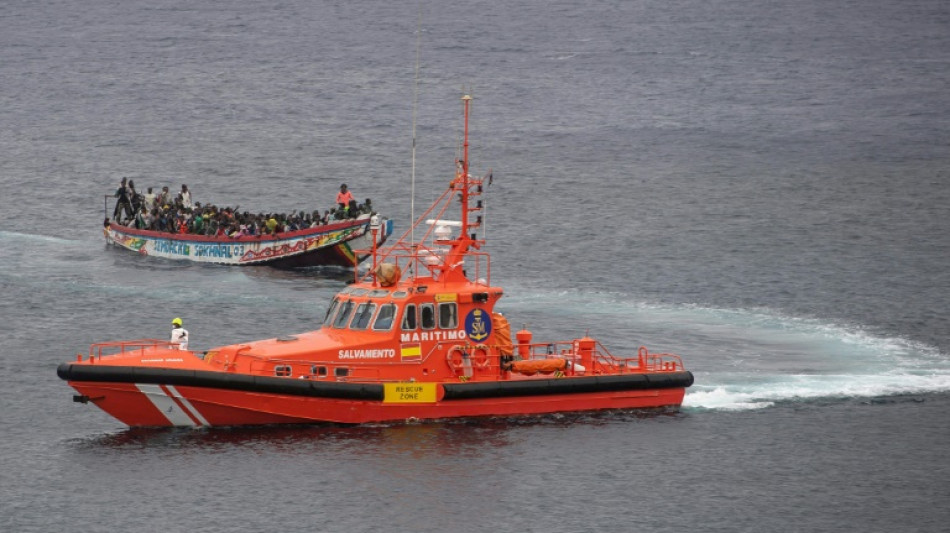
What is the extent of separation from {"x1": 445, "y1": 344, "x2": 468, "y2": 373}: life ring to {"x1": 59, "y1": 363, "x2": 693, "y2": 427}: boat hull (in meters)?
0.68

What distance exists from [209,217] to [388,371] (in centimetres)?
2983

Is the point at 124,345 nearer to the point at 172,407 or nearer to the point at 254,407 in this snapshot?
the point at 172,407

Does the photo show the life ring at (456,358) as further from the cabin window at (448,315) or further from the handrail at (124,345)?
the handrail at (124,345)

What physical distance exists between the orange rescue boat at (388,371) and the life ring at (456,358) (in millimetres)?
27

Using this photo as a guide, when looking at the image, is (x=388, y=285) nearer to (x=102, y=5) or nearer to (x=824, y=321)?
(x=824, y=321)

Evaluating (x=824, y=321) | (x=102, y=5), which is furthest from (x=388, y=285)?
(x=102, y=5)

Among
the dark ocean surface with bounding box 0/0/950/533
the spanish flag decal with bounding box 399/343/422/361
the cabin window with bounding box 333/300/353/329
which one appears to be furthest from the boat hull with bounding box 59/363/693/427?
the cabin window with bounding box 333/300/353/329

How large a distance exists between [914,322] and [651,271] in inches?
493

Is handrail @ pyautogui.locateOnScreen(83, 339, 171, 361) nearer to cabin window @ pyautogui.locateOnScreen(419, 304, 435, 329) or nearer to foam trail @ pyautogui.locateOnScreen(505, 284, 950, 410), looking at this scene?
cabin window @ pyautogui.locateOnScreen(419, 304, 435, 329)

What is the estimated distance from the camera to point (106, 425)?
47.0 m

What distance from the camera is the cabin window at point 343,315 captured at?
46.2 meters

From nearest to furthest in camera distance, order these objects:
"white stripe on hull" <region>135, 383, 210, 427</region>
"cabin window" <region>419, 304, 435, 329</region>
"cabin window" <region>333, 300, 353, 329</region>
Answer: "white stripe on hull" <region>135, 383, 210, 427</region>, "cabin window" <region>419, 304, 435, 329</region>, "cabin window" <region>333, 300, 353, 329</region>

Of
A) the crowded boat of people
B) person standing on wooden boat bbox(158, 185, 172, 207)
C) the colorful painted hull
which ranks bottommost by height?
the colorful painted hull

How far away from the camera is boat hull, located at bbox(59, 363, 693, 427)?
144 feet
